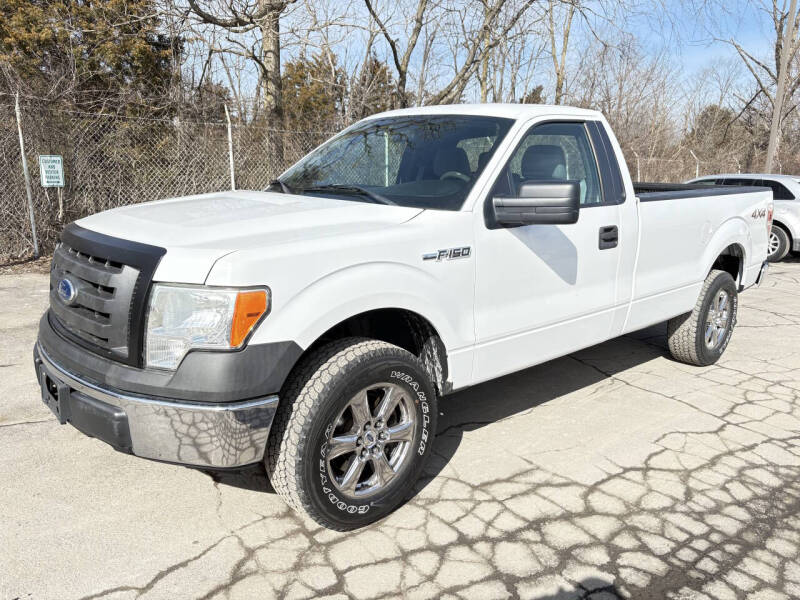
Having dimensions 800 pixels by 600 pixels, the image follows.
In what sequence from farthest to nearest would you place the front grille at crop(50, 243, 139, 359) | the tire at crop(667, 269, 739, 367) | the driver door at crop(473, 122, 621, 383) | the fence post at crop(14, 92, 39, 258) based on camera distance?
the fence post at crop(14, 92, 39, 258) → the tire at crop(667, 269, 739, 367) → the driver door at crop(473, 122, 621, 383) → the front grille at crop(50, 243, 139, 359)

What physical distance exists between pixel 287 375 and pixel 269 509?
2.85 feet

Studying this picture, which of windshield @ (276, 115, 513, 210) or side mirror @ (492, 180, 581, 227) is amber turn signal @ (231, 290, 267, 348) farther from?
side mirror @ (492, 180, 581, 227)

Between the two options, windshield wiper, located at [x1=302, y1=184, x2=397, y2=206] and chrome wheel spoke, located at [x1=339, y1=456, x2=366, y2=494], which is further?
windshield wiper, located at [x1=302, y1=184, x2=397, y2=206]

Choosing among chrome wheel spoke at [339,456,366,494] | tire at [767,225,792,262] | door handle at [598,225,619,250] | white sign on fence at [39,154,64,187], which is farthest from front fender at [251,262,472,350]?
tire at [767,225,792,262]

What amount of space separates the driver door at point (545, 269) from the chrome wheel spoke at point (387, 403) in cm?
59

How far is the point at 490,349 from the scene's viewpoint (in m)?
3.38

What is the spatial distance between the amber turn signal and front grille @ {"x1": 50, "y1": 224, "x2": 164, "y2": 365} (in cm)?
37

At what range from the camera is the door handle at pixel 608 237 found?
12.7ft

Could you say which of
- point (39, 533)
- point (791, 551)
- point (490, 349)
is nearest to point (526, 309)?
point (490, 349)

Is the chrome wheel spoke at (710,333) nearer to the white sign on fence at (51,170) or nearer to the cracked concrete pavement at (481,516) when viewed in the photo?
the cracked concrete pavement at (481,516)

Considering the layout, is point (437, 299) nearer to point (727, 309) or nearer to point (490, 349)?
point (490, 349)

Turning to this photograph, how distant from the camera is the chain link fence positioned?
8.53 m

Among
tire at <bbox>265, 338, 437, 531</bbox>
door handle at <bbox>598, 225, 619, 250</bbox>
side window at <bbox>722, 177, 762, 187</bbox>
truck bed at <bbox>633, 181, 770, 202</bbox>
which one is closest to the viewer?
tire at <bbox>265, 338, 437, 531</bbox>

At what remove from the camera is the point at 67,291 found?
280cm
